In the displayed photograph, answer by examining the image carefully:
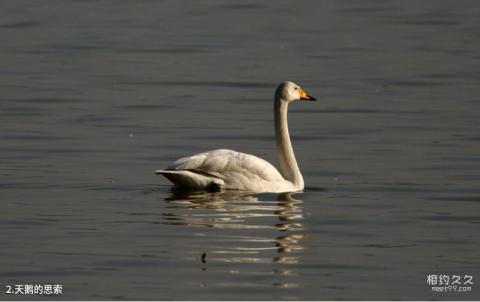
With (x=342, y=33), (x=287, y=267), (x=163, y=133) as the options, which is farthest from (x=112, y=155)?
(x=342, y=33)

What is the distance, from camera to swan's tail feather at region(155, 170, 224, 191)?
13594mm

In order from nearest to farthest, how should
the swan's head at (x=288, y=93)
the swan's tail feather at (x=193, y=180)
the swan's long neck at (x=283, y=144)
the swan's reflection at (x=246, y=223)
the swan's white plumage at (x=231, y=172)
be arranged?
1. the swan's reflection at (x=246, y=223)
2. the swan's tail feather at (x=193, y=180)
3. the swan's white plumage at (x=231, y=172)
4. the swan's long neck at (x=283, y=144)
5. the swan's head at (x=288, y=93)

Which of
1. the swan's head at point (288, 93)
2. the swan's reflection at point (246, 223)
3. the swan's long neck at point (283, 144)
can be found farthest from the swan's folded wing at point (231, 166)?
the swan's head at point (288, 93)

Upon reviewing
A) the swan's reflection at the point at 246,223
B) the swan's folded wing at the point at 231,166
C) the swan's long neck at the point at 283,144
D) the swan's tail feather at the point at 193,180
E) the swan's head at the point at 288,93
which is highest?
the swan's head at the point at 288,93

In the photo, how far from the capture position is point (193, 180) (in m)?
13.7

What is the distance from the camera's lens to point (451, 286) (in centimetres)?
984

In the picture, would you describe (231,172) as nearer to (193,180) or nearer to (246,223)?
(193,180)

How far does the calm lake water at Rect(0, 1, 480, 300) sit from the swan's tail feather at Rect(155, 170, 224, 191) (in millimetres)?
114

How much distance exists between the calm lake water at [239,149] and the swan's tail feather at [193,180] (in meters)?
0.11

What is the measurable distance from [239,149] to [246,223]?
5043 millimetres

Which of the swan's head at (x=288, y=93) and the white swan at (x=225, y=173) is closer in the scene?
the white swan at (x=225, y=173)

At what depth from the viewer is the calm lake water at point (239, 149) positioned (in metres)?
10.3

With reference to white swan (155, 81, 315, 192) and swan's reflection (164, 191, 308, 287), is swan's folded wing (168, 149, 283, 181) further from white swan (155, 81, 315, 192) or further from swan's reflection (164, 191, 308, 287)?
swan's reflection (164, 191, 308, 287)

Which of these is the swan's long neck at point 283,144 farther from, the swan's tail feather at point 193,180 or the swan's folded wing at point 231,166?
the swan's tail feather at point 193,180
